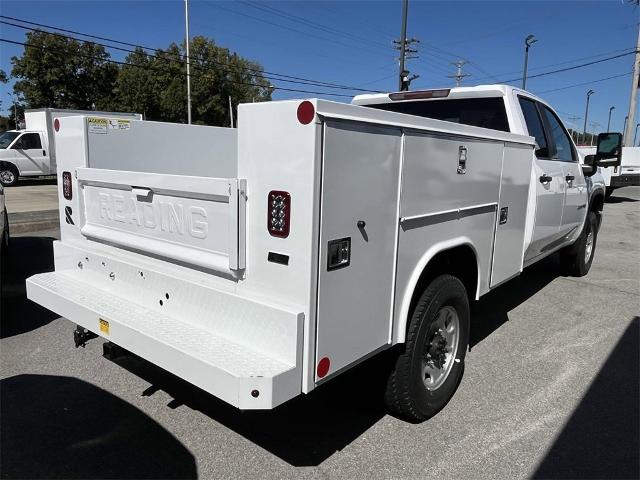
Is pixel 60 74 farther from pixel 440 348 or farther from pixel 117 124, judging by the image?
pixel 440 348

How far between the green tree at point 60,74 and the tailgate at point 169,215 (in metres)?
40.6

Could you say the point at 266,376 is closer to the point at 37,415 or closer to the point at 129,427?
the point at 129,427

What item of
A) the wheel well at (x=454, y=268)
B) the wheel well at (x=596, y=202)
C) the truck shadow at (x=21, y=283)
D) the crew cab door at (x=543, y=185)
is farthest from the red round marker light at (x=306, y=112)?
the wheel well at (x=596, y=202)

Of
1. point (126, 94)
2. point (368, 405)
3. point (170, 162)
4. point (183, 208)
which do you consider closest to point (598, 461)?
point (368, 405)

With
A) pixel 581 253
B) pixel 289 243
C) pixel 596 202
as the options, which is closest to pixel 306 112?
pixel 289 243

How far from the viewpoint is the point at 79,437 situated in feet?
9.98

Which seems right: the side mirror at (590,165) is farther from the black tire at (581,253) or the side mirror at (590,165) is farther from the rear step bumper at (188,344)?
the rear step bumper at (188,344)

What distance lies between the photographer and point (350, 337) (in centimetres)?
240

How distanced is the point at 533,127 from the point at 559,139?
89 centimetres

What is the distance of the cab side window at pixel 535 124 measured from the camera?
4.68m

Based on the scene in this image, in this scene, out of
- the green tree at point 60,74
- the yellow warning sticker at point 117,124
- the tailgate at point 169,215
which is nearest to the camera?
the tailgate at point 169,215

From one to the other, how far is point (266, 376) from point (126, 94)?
4315cm

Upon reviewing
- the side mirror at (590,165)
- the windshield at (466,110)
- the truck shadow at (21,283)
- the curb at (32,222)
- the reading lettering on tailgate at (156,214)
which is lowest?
the truck shadow at (21,283)

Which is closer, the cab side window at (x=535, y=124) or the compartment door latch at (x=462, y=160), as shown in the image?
the compartment door latch at (x=462, y=160)
